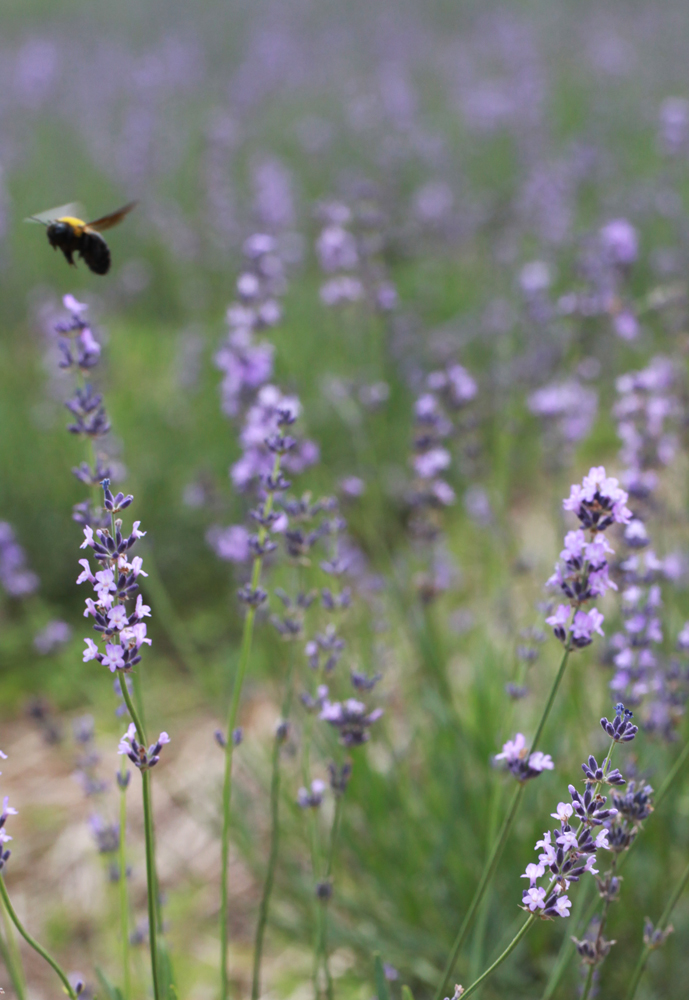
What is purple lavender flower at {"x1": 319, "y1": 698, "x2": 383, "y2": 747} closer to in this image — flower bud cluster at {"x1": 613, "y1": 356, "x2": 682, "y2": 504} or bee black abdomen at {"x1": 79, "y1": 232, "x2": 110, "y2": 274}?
flower bud cluster at {"x1": 613, "y1": 356, "x2": 682, "y2": 504}

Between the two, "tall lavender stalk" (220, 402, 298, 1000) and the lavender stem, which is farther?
"tall lavender stalk" (220, 402, 298, 1000)

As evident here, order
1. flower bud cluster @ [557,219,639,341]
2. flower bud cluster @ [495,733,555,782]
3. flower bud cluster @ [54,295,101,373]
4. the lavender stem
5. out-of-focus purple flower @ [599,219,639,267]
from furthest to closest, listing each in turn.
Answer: out-of-focus purple flower @ [599,219,639,267], flower bud cluster @ [557,219,639,341], flower bud cluster @ [54,295,101,373], flower bud cluster @ [495,733,555,782], the lavender stem

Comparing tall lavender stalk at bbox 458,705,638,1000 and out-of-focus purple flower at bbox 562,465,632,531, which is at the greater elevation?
out-of-focus purple flower at bbox 562,465,632,531

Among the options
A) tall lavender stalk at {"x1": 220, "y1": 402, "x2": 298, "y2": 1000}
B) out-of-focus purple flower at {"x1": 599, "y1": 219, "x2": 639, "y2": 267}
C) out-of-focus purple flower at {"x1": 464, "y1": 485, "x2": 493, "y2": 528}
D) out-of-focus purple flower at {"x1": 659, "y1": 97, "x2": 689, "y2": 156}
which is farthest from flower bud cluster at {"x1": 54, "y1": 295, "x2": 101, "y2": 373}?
out-of-focus purple flower at {"x1": 659, "y1": 97, "x2": 689, "y2": 156}

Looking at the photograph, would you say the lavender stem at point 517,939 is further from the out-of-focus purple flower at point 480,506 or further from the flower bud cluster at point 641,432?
the out-of-focus purple flower at point 480,506

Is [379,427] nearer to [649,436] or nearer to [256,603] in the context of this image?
[649,436]

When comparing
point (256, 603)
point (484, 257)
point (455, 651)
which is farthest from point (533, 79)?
point (256, 603)

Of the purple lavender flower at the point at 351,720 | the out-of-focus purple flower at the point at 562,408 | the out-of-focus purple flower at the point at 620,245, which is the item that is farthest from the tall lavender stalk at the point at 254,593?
the out-of-focus purple flower at the point at 620,245
